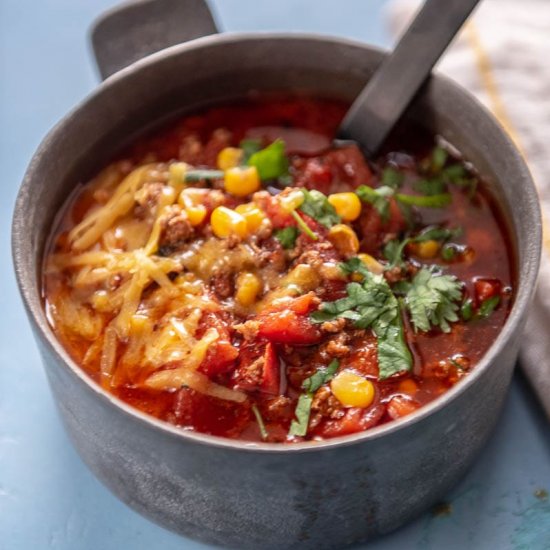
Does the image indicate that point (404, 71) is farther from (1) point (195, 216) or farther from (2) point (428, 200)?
(1) point (195, 216)

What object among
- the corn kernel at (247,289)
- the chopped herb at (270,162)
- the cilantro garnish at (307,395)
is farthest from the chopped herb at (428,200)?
the cilantro garnish at (307,395)

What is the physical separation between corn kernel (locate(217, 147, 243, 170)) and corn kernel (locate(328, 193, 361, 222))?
1.34 ft

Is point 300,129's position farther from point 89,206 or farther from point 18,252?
point 18,252

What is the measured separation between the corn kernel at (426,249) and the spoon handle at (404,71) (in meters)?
0.45

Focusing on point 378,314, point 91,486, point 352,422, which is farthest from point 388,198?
point 91,486

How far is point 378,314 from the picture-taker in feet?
10.2

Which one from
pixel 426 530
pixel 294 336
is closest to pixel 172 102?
pixel 294 336

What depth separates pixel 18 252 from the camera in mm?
3016

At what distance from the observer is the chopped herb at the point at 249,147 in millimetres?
3635

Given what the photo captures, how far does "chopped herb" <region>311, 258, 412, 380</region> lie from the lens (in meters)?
3.06

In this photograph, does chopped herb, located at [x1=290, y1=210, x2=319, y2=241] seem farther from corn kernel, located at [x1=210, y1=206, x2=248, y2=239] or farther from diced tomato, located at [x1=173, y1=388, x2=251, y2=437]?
diced tomato, located at [x1=173, y1=388, x2=251, y2=437]

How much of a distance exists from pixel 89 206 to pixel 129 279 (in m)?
0.44

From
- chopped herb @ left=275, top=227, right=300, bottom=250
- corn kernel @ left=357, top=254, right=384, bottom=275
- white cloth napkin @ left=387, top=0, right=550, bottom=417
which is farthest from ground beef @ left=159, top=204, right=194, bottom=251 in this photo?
white cloth napkin @ left=387, top=0, right=550, bottom=417

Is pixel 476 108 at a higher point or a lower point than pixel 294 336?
higher
